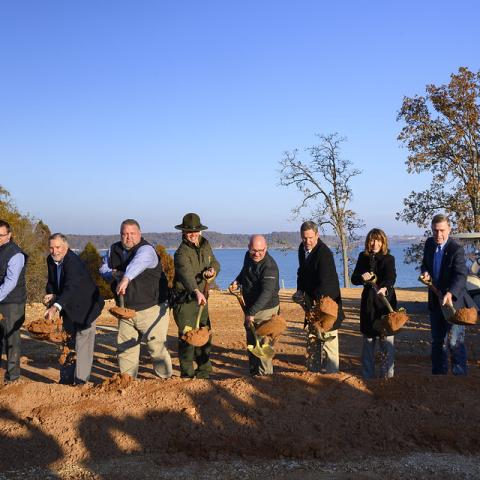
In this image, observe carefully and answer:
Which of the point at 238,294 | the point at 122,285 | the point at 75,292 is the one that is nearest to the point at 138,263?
the point at 122,285

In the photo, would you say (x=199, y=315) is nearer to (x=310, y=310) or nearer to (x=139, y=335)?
(x=139, y=335)

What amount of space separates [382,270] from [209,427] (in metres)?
2.22

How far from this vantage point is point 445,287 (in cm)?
559

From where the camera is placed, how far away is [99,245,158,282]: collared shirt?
5492 mm

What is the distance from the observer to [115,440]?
14.6 ft

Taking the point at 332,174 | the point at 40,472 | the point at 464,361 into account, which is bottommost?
the point at 40,472

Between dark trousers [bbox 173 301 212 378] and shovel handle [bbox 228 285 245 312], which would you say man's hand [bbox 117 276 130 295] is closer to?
dark trousers [bbox 173 301 212 378]

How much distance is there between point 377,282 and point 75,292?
289cm

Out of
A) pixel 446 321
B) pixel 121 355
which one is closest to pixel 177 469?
pixel 121 355

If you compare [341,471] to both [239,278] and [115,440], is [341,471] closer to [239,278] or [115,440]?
[115,440]

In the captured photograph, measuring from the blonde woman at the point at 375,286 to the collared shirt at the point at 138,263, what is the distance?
6.35 ft

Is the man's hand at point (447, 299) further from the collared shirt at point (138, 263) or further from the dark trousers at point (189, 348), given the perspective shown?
the collared shirt at point (138, 263)

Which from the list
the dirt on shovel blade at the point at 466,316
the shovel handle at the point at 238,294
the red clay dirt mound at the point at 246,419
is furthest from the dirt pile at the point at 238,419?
the shovel handle at the point at 238,294

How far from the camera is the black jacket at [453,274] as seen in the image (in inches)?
215
